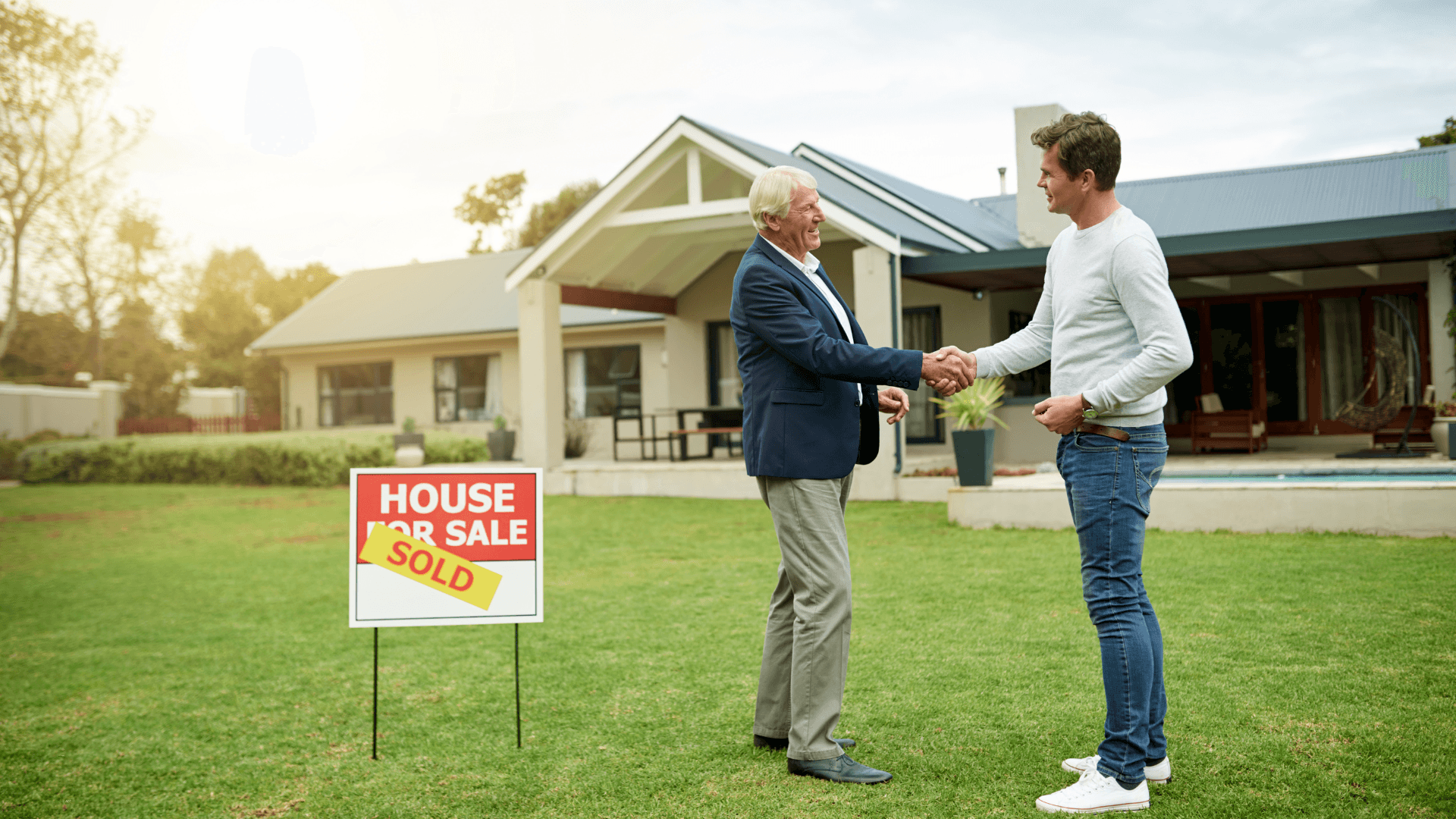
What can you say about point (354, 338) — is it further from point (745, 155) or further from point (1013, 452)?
point (1013, 452)

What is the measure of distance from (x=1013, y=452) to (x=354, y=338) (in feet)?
47.5

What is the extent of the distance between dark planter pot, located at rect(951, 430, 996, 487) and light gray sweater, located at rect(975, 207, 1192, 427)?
6635 mm

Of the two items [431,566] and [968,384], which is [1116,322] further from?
[431,566]

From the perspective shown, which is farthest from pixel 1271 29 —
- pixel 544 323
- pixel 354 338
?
pixel 354 338

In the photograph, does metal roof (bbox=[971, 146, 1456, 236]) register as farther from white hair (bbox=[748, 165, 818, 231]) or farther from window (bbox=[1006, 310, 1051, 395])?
white hair (bbox=[748, 165, 818, 231])

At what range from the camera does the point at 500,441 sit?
17.8 m

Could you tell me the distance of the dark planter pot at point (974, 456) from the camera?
9562mm

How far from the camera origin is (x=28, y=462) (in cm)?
2075

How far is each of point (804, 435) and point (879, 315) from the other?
881cm

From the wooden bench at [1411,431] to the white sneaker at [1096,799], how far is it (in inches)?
437

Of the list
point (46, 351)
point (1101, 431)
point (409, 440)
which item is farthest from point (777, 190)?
point (46, 351)

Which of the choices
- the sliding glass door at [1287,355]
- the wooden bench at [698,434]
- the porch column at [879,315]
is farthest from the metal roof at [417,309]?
the sliding glass door at [1287,355]

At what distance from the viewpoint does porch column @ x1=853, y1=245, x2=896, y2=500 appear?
1166cm

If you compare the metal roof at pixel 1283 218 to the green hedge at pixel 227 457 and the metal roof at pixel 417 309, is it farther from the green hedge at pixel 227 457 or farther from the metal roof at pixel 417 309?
the green hedge at pixel 227 457
